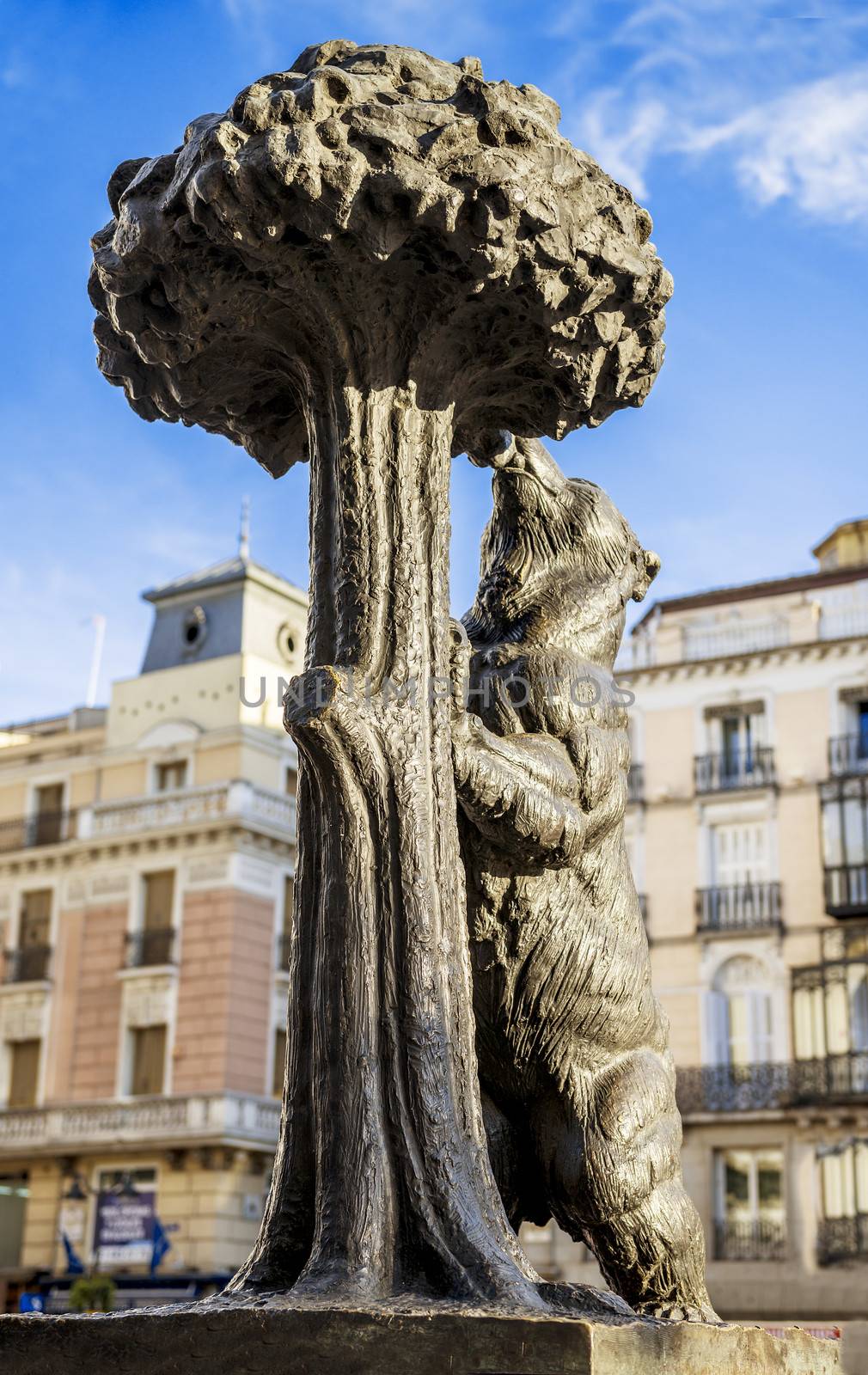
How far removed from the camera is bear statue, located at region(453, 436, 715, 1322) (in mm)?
3715

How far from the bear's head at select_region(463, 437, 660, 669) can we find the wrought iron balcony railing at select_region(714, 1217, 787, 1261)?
2430 cm

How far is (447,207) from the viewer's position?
3.39 m

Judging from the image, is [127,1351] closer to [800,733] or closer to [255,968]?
[255,968]

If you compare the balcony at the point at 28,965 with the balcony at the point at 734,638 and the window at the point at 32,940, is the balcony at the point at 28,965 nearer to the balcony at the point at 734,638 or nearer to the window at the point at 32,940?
the window at the point at 32,940

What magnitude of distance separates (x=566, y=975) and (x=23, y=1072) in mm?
26982

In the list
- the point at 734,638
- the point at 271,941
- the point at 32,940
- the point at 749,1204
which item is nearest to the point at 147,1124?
the point at 271,941

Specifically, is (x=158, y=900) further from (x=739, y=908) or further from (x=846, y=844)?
(x=846, y=844)

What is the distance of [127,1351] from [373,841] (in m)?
1.12

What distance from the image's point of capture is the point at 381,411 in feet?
12.5

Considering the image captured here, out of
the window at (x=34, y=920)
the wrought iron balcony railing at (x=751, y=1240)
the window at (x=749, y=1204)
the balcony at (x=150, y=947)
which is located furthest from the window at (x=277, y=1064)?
the wrought iron balcony railing at (x=751, y=1240)

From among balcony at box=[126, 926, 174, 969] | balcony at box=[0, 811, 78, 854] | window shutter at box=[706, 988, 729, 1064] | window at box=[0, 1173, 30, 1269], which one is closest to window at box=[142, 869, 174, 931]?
balcony at box=[126, 926, 174, 969]

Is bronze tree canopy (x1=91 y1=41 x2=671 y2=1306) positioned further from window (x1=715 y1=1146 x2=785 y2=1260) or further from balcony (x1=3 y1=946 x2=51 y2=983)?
balcony (x1=3 y1=946 x2=51 y2=983)

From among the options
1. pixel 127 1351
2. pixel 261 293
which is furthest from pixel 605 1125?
pixel 261 293

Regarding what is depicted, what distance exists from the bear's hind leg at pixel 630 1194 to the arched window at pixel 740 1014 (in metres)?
25.0
